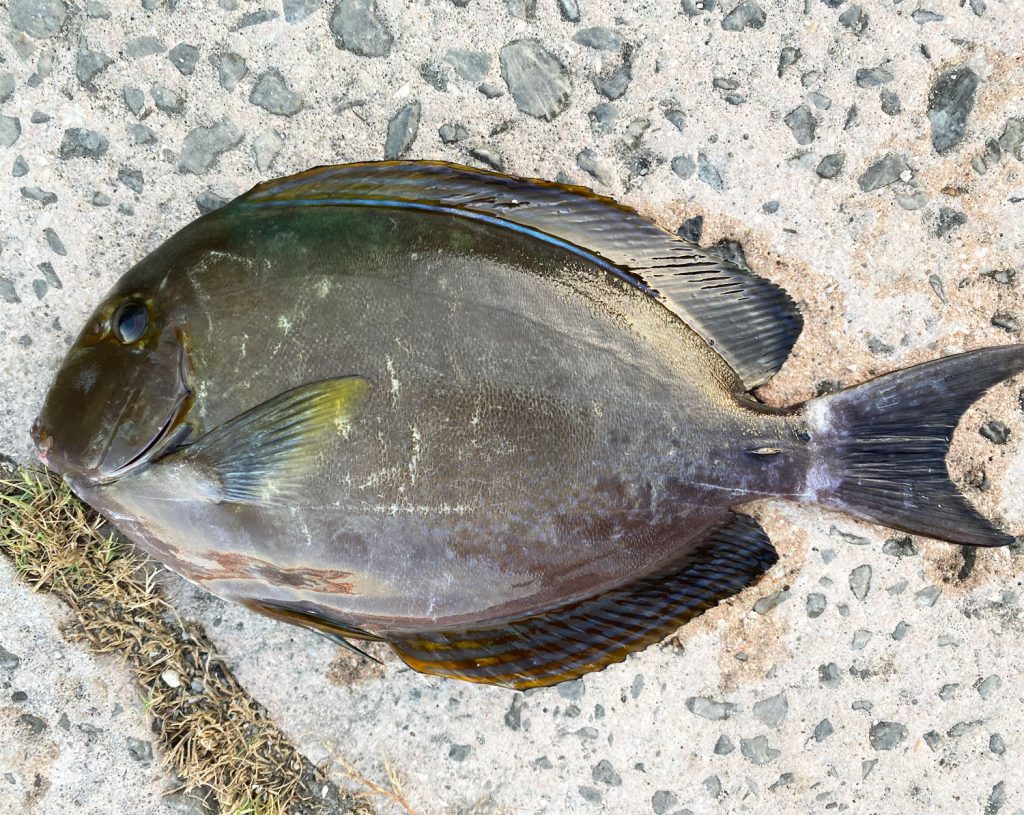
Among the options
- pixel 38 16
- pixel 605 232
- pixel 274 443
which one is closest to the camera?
pixel 274 443

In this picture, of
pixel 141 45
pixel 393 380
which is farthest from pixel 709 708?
pixel 141 45

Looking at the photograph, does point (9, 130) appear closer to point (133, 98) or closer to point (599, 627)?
point (133, 98)

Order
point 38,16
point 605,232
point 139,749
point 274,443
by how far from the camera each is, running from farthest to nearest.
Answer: point 139,749
point 38,16
point 605,232
point 274,443

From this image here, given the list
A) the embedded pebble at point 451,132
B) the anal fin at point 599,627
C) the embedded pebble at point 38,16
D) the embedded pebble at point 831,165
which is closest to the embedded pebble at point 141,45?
the embedded pebble at point 38,16

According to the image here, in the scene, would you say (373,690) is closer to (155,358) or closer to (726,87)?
(155,358)

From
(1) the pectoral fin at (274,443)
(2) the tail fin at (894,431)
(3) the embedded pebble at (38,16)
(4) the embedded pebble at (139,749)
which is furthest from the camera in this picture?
(4) the embedded pebble at (139,749)

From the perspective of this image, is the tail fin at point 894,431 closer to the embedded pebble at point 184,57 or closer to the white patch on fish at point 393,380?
the white patch on fish at point 393,380
